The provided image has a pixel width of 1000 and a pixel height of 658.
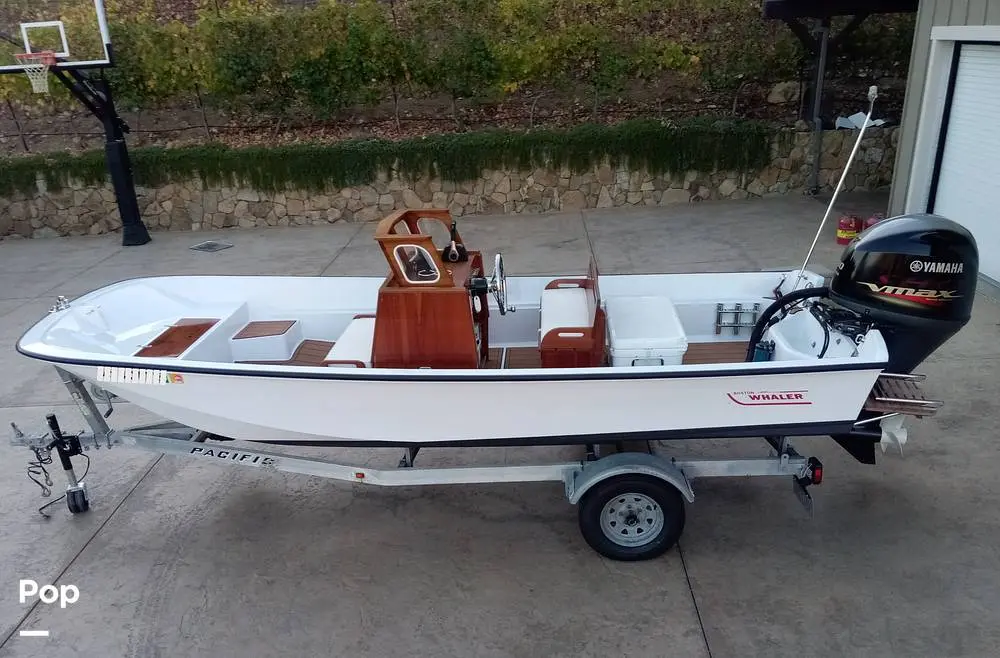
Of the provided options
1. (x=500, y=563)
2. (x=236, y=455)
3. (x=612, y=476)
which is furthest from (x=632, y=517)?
(x=236, y=455)

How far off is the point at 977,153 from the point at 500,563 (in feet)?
20.2

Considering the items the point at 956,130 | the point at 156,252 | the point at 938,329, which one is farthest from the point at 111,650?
the point at 956,130

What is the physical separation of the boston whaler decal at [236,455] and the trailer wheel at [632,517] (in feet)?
5.22

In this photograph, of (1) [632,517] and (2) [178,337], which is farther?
(2) [178,337]

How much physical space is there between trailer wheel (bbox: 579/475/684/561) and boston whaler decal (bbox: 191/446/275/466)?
1590mm

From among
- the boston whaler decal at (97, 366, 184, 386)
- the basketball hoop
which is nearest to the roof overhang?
the boston whaler decal at (97, 366, 184, 386)

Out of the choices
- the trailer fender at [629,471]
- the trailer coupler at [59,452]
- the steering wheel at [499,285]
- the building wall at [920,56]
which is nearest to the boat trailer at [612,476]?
the trailer fender at [629,471]

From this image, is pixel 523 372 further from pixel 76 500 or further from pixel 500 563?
pixel 76 500

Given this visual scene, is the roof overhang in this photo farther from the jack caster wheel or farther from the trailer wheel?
the jack caster wheel

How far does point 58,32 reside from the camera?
9.76 metres

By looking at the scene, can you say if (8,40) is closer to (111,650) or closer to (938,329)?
(111,650)

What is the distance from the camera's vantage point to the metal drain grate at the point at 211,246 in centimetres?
987

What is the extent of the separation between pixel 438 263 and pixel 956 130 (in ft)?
20.5

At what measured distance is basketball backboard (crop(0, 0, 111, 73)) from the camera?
8898 millimetres
